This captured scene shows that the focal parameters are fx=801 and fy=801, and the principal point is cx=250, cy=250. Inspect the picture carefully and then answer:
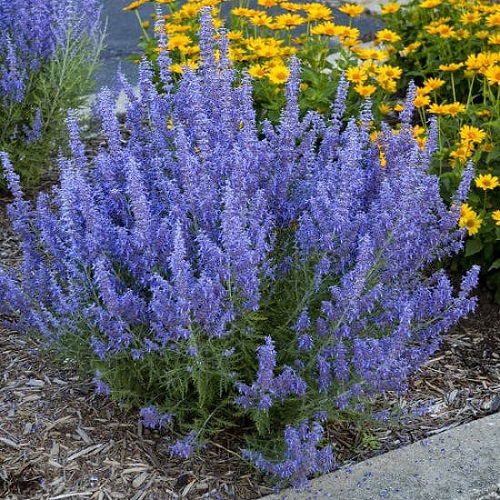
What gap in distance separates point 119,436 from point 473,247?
2.13 meters

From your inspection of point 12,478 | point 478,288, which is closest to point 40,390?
point 12,478

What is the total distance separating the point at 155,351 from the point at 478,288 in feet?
7.26

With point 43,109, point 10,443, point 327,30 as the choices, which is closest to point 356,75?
point 327,30

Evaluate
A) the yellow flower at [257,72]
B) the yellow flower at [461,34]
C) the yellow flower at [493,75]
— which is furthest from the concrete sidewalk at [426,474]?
the yellow flower at [461,34]

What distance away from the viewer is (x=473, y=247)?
4.29m

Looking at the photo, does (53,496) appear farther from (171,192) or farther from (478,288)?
(478,288)

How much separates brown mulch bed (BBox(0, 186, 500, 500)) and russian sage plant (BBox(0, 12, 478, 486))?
0.16m

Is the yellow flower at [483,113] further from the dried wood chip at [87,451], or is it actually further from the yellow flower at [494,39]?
the dried wood chip at [87,451]

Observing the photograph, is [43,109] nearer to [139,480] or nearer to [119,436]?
[119,436]

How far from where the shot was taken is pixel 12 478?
10.2ft

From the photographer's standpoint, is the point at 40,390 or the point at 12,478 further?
the point at 40,390

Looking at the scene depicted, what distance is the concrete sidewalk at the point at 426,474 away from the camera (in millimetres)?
3070

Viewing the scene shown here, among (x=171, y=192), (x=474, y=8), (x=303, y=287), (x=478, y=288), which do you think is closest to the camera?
(x=171, y=192)

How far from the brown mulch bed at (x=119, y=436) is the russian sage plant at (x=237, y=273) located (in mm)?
160
